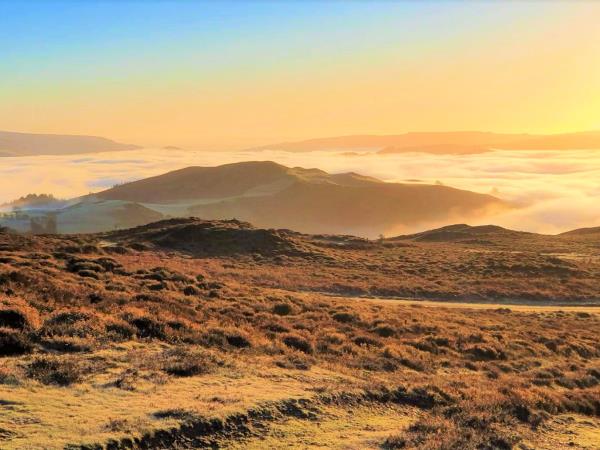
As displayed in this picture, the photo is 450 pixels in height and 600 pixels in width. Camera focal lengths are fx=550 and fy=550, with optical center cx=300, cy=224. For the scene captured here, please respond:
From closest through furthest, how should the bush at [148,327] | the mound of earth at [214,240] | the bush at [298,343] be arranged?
the bush at [148,327] → the bush at [298,343] → the mound of earth at [214,240]

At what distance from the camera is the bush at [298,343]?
16.7 meters

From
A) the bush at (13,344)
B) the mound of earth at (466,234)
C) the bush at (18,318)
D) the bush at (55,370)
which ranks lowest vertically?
the mound of earth at (466,234)

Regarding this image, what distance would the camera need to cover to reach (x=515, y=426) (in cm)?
1172

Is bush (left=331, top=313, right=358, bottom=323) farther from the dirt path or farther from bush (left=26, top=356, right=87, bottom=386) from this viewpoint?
bush (left=26, top=356, right=87, bottom=386)

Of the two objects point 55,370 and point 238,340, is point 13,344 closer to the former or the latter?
point 55,370

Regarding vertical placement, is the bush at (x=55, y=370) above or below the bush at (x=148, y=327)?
above

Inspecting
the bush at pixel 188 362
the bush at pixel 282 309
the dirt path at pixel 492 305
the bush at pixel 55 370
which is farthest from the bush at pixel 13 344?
the dirt path at pixel 492 305

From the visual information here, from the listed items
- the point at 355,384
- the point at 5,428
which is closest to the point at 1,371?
the point at 5,428

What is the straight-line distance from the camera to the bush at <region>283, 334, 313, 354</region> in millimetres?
16658

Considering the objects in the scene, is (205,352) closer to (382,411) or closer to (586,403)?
(382,411)

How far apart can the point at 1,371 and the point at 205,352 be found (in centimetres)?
477

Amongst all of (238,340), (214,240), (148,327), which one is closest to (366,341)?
(238,340)

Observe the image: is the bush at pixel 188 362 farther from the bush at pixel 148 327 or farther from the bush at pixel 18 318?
the bush at pixel 18 318

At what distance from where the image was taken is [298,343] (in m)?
17.0
